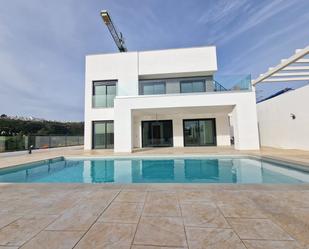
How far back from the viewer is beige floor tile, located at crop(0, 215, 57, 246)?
2012mm

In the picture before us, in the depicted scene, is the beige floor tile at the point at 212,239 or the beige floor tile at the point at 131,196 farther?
the beige floor tile at the point at 131,196

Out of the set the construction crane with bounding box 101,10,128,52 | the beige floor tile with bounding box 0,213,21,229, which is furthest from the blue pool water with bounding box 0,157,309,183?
the construction crane with bounding box 101,10,128,52

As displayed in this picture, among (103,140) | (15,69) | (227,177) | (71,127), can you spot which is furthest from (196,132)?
(71,127)

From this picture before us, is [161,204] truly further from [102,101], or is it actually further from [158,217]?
[102,101]

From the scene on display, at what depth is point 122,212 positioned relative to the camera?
8.89 ft

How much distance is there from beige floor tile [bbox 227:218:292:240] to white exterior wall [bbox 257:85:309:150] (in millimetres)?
9743

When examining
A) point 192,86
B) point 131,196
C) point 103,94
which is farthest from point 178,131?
point 131,196

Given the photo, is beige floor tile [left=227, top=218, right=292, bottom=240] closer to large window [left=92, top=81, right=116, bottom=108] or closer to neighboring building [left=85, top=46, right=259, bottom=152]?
neighboring building [left=85, top=46, right=259, bottom=152]

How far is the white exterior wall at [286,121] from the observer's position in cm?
954

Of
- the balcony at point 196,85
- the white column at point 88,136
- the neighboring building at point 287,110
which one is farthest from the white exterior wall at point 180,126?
the white column at point 88,136

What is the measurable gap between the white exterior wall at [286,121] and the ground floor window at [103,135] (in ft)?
39.3

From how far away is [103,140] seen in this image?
1434cm

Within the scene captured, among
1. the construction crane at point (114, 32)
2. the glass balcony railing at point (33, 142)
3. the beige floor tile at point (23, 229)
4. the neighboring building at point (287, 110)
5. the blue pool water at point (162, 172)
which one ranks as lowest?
the blue pool water at point (162, 172)

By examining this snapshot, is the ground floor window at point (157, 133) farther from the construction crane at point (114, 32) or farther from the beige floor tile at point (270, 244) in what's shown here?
the beige floor tile at point (270, 244)
